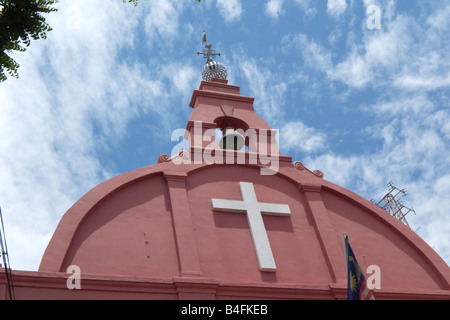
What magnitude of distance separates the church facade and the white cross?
0.06ft

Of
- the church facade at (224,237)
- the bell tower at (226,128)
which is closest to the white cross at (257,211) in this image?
the church facade at (224,237)

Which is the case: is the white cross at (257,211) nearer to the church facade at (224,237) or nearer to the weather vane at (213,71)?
the church facade at (224,237)

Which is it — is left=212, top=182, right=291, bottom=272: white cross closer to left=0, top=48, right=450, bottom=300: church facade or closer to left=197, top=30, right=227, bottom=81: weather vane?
left=0, top=48, right=450, bottom=300: church facade

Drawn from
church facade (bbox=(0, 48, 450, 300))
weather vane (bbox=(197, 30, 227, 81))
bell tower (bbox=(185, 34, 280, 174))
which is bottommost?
church facade (bbox=(0, 48, 450, 300))

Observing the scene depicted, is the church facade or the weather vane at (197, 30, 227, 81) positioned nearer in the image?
the church facade

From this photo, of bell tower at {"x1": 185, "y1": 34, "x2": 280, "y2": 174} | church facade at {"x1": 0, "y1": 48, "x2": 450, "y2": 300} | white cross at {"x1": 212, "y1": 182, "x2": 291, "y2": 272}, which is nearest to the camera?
church facade at {"x1": 0, "y1": 48, "x2": 450, "y2": 300}

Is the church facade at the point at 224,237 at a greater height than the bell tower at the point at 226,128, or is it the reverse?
the bell tower at the point at 226,128

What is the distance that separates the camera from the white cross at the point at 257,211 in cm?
873

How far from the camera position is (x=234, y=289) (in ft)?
26.3

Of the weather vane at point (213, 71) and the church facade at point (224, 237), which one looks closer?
the church facade at point (224, 237)

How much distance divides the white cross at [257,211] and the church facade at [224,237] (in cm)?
2

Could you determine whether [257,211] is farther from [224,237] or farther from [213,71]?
[213,71]

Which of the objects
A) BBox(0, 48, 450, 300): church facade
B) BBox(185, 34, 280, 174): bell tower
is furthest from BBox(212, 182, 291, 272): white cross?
BBox(185, 34, 280, 174): bell tower

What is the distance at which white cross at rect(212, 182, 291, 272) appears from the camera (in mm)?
8734
